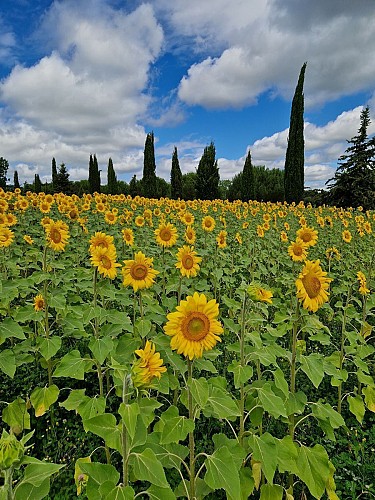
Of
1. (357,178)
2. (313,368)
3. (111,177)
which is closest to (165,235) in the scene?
(313,368)

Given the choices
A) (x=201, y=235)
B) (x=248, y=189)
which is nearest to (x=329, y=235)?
(x=201, y=235)

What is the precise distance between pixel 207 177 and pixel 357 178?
10292mm

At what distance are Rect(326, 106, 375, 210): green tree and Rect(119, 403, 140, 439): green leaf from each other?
2142 centimetres

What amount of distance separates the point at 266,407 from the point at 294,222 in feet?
27.4

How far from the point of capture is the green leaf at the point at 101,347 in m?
2.40

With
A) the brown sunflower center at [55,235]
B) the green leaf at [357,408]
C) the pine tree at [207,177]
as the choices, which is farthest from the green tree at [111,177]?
the green leaf at [357,408]

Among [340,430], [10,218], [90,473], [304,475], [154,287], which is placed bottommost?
[340,430]

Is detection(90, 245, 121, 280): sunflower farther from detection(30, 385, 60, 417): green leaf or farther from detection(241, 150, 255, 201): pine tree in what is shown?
detection(241, 150, 255, 201): pine tree

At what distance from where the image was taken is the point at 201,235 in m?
7.01

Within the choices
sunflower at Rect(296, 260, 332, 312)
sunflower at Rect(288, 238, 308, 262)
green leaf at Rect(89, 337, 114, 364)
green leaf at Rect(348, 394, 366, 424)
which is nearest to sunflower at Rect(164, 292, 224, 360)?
green leaf at Rect(89, 337, 114, 364)

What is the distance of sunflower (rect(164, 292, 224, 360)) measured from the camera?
1.83 metres

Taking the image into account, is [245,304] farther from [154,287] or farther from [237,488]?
[154,287]

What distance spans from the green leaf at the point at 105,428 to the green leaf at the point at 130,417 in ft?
0.63

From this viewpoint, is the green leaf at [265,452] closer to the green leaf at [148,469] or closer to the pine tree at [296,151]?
the green leaf at [148,469]
